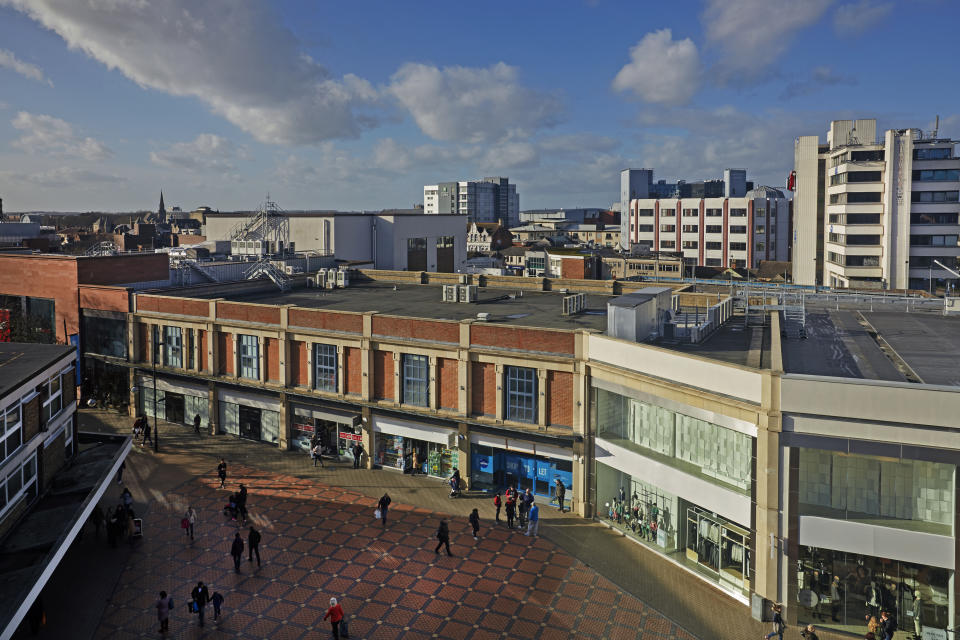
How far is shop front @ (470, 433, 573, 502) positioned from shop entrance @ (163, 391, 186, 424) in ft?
72.1

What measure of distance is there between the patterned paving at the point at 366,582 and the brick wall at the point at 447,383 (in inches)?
229

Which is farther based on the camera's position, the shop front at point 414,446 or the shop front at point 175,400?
the shop front at point 175,400

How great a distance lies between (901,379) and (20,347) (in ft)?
117

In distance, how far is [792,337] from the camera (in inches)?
1366

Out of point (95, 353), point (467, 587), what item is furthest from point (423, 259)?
point (467, 587)

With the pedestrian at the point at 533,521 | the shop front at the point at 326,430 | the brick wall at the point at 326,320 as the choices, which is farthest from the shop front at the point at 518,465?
the brick wall at the point at 326,320

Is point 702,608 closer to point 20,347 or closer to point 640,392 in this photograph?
point 640,392

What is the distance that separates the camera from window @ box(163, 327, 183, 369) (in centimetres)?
4559

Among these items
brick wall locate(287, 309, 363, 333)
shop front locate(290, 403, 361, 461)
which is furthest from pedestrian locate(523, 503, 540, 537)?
brick wall locate(287, 309, 363, 333)

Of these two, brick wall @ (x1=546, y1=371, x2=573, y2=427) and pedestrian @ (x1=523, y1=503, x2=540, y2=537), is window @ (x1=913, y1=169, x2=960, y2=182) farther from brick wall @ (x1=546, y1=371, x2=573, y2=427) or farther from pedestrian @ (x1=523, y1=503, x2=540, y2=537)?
pedestrian @ (x1=523, y1=503, x2=540, y2=537)

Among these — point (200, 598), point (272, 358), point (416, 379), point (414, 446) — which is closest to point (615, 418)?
point (416, 379)

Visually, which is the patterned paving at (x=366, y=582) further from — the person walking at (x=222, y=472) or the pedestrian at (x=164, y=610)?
the person walking at (x=222, y=472)

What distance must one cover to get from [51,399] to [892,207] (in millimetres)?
82006

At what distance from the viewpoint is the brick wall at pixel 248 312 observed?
137ft
